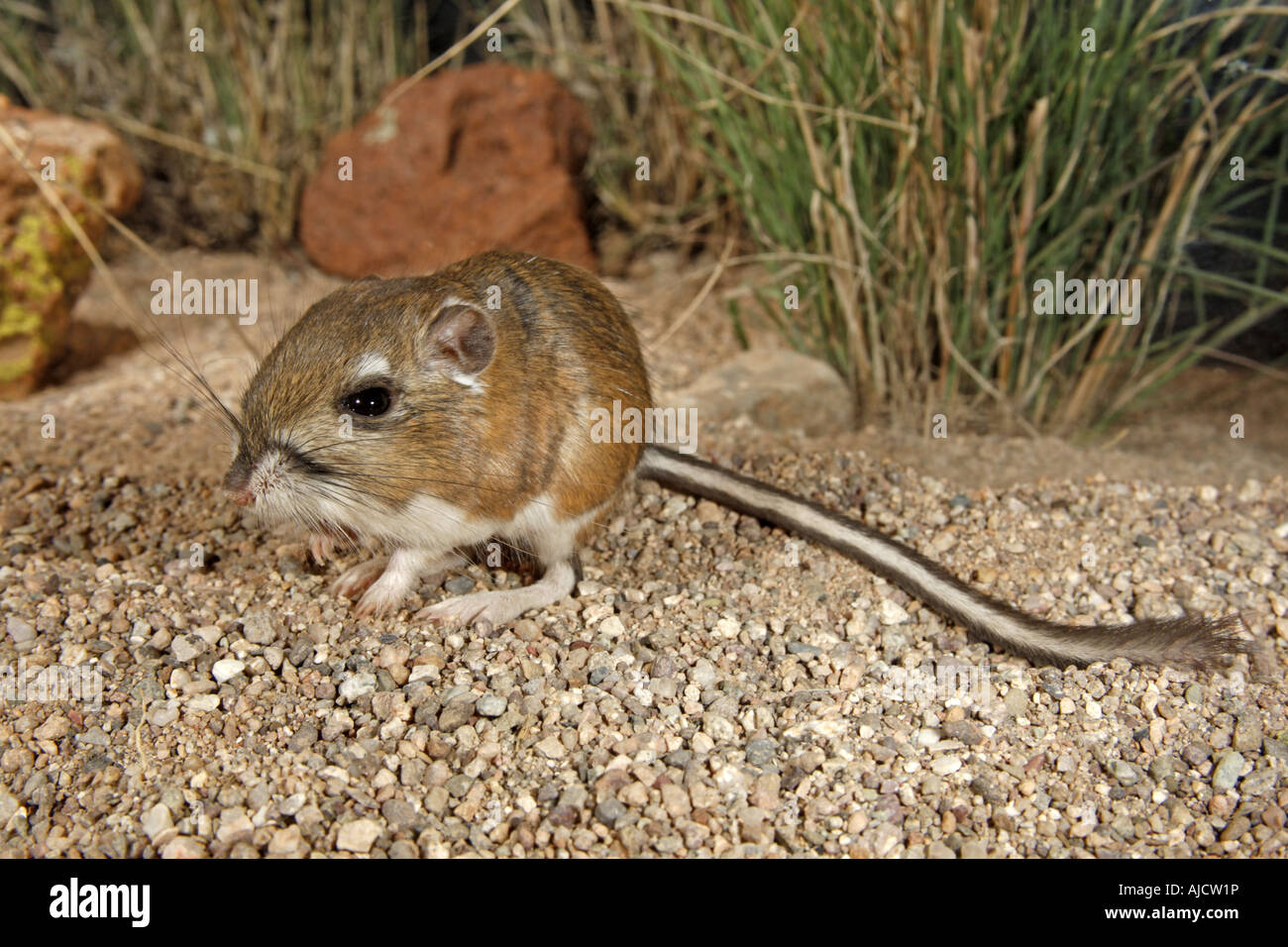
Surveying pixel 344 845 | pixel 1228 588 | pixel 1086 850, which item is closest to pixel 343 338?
pixel 344 845

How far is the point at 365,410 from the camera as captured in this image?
3064 mm

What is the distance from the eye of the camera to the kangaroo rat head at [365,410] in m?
2.99

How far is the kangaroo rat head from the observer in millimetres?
2994

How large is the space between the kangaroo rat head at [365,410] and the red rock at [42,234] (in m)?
2.69

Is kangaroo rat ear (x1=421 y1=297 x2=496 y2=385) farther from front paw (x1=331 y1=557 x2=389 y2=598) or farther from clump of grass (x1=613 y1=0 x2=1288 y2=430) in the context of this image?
clump of grass (x1=613 y1=0 x2=1288 y2=430)

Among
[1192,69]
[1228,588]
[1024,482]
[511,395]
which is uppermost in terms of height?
[1192,69]

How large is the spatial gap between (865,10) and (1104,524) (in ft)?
6.94

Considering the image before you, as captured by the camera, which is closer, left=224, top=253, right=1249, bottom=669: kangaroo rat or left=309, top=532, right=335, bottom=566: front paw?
left=224, top=253, right=1249, bottom=669: kangaroo rat

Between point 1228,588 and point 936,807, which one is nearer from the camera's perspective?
point 936,807

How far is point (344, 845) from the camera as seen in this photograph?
2.53 meters

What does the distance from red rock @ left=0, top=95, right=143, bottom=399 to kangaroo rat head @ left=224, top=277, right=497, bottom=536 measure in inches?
106

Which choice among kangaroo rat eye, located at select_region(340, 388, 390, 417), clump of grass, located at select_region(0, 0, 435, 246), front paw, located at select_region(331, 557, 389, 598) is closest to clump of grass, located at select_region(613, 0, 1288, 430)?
kangaroo rat eye, located at select_region(340, 388, 390, 417)

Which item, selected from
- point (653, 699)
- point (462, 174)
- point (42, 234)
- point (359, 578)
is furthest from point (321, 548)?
point (462, 174)

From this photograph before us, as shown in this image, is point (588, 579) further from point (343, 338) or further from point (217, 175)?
point (217, 175)
